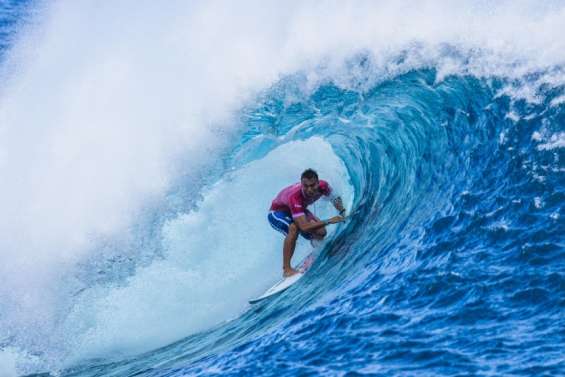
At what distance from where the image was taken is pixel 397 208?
8938mm

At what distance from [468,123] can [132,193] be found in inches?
171

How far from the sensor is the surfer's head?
8.36 m

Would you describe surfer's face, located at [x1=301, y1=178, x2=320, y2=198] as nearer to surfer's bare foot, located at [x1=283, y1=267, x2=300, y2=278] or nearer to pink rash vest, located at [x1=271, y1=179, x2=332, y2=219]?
pink rash vest, located at [x1=271, y1=179, x2=332, y2=219]

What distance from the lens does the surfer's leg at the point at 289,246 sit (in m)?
8.86

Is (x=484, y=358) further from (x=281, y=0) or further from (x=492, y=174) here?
(x=281, y=0)

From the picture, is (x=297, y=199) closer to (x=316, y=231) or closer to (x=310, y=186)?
(x=310, y=186)

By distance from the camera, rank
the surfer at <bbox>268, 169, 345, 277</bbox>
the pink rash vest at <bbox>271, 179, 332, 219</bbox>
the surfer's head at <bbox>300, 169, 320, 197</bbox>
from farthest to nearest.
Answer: the pink rash vest at <bbox>271, 179, 332, 219</bbox>
the surfer at <bbox>268, 169, 345, 277</bbox>
the surfer's head at <bbox>300, 169, 320, 197</bbox>

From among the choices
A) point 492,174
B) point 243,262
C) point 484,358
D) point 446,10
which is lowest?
point 484,358

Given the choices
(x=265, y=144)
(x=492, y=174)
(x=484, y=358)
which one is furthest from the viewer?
(x=265, y=144)

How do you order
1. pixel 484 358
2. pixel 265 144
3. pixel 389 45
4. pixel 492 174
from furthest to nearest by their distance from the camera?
pixel 265 144 → pixel 389 45 → pixel 492 174 → pixel 484 358

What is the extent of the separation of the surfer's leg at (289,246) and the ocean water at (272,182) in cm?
41

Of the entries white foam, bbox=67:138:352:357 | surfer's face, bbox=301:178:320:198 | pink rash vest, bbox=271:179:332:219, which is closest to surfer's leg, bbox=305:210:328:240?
pink rash vest, bbox=271:179:332:219

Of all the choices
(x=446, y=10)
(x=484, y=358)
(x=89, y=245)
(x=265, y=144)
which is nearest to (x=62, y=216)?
(x=89, y=245)

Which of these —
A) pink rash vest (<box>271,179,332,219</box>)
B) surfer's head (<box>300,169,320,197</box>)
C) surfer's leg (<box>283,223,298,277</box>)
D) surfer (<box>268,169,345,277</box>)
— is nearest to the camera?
surfer's head (<box>300,169,320,197</box>)
